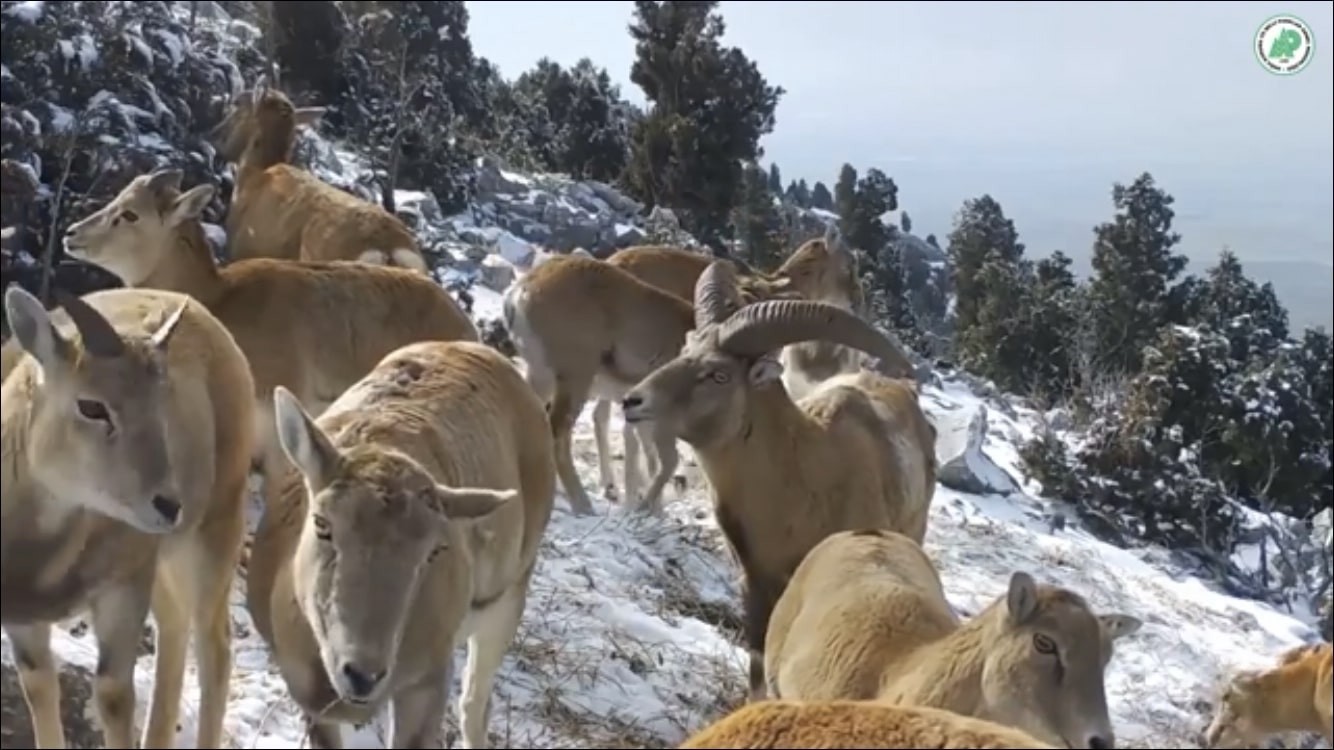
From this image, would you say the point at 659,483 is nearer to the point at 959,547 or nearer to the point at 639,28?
the point at 959,547

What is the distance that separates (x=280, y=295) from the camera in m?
9.48

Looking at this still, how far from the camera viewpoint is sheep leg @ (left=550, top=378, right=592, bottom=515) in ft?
38.7

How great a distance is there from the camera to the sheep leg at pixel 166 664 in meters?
5.83

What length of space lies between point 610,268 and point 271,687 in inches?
265

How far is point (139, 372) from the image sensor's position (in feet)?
17.3

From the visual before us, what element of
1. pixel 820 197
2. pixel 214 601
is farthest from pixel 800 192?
pixel 214 601

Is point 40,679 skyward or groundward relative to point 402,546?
groundward

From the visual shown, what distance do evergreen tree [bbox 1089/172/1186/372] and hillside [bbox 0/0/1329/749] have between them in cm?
865

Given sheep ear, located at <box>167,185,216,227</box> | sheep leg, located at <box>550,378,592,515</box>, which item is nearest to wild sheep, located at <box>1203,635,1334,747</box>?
sheep leg, located at <box>550,378,592,515</box>

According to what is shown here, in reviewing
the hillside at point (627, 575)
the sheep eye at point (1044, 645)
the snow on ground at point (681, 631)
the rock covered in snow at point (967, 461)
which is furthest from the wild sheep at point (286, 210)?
the rock covered in snow at point (967, 461)

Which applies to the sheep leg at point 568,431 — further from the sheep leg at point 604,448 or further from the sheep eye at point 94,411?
the sheep eye at point 94,411

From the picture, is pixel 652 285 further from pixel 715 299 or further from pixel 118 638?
pixel 118 638

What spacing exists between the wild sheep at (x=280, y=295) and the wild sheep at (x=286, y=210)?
194 cm

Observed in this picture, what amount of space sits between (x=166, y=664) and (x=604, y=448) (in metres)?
7.91
